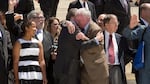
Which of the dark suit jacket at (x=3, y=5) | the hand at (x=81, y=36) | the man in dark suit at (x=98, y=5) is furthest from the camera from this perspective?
the man in dark suit at (x=98, y=5)

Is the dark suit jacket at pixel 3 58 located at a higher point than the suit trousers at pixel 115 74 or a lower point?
higher

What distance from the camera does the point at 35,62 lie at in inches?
289

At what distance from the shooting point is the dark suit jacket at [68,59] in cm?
711

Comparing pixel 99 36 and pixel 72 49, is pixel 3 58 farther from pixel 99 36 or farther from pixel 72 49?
pixel 99 36

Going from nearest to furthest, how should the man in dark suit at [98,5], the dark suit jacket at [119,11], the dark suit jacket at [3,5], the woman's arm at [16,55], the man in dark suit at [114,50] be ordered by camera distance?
the woman's arm at [16,55] → the man in dark suit at [114,50] → the dark suit jacket at [3,5] → the dark suit jacket at [119,11] → the man in dark suit at [98,5]

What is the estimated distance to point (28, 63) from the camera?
7.32 m

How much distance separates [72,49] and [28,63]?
67cm

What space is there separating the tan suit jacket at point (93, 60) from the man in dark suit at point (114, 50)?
37 cm

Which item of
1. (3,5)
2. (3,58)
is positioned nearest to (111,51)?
(3,58)

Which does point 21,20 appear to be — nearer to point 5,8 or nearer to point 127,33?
point 5,8

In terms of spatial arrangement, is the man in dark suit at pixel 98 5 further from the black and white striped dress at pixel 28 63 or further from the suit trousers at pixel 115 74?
the black and white striped dress at pixel 28 63

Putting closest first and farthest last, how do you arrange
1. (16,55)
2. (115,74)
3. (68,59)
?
(68,59), (16,55), (115,74)

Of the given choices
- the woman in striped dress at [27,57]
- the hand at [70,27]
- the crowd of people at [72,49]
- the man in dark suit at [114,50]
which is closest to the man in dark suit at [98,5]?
the crowd of people at [72,49]

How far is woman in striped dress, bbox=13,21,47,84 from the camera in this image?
23.9ft
